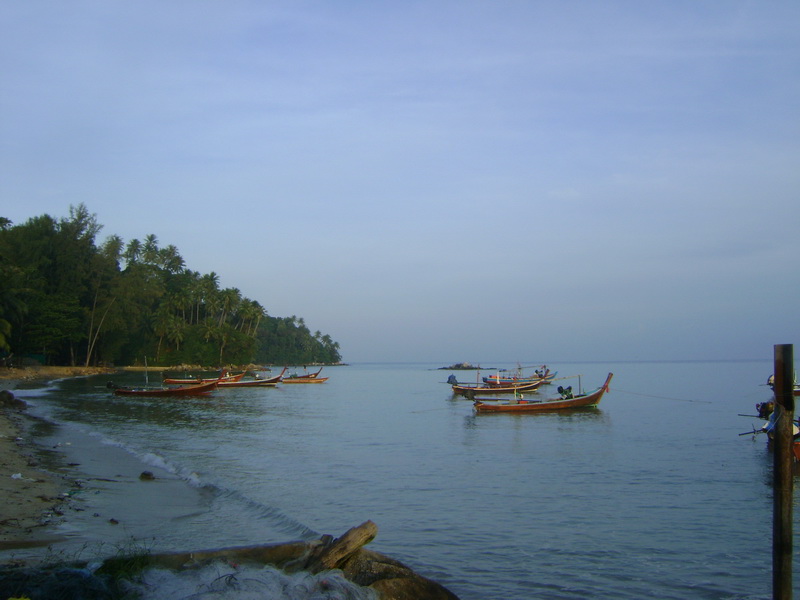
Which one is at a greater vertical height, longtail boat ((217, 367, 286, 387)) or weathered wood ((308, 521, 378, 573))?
weathered wood ((308, 521, 378, 573))

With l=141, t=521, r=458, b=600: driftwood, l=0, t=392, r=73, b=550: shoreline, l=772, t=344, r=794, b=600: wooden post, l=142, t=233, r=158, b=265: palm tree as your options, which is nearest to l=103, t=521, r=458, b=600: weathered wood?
l=141, t=521, r=458, b=600: driftwood

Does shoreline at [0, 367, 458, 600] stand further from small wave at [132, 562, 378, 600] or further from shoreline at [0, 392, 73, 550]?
small wave at [132, 562, 378, 600]

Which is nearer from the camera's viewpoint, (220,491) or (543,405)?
(220,491)

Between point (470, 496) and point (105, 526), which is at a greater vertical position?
point (105, 526)

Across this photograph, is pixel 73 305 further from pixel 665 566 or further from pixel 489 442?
pixel 665 566

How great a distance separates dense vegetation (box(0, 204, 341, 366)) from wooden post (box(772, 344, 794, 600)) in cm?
4648

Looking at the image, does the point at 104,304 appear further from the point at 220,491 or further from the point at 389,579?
the point at 389,579

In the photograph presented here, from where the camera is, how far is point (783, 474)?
6.34 m

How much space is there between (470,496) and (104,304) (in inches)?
2496

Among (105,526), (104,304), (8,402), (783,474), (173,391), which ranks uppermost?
(104,304)

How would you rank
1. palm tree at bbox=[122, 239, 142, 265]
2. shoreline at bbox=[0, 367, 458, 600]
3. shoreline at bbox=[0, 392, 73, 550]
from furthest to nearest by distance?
1. palm tree at bbox=[122, 239, 142, 265]
2. shoreline at bbox=[0, 392, 73, 550]
3. shoreline at bbox=[0, 367, 458, 600]

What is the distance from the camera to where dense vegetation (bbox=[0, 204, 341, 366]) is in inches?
2295

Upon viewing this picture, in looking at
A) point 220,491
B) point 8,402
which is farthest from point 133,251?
point 220,491

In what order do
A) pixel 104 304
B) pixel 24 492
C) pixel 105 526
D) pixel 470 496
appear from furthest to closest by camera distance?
pixel 104 304 → pixel 470 496 → pixel 24 492 → pixel 105 526
